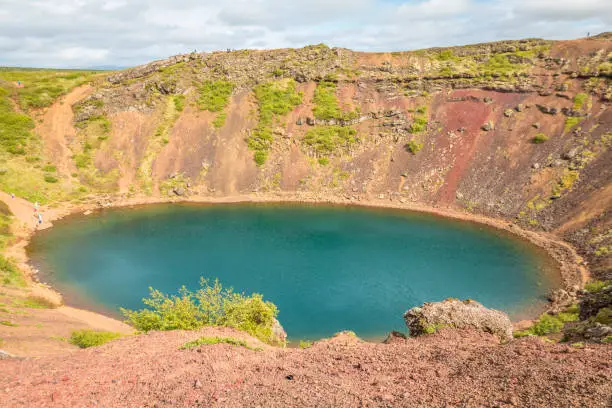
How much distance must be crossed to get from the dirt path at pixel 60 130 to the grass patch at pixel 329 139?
4476 centimetres

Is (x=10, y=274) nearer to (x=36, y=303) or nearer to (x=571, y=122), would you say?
(x=36, y=303)

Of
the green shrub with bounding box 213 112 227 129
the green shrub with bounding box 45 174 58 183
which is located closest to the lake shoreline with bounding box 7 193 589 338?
the green shrub with bounding box 45 174 58 183

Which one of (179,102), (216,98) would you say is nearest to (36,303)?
(179,102)

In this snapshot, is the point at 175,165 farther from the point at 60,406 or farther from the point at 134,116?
the point at 60,406

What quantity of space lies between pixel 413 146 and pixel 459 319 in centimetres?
5241

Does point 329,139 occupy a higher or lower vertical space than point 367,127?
lower

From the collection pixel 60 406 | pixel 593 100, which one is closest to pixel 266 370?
pixel 60 406

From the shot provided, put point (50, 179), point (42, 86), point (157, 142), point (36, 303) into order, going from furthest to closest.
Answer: point (42, 86)
point (157, 142)
point (50, 179)
point (36, 303)

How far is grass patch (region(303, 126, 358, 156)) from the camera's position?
240ft

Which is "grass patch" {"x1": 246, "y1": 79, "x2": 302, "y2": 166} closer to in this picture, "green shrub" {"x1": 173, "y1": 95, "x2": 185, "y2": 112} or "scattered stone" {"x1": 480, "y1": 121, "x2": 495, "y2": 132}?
"green shrub" {"x1": 173, "y1": 95, "x2": 185, "y2": 112}

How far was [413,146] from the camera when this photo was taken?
70.1m

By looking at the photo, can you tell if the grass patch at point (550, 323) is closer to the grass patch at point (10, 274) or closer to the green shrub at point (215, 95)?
the grass patch at point (10, 274)

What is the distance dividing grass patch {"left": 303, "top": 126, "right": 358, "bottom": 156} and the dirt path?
4476cm

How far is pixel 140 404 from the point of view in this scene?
47.6 feet
